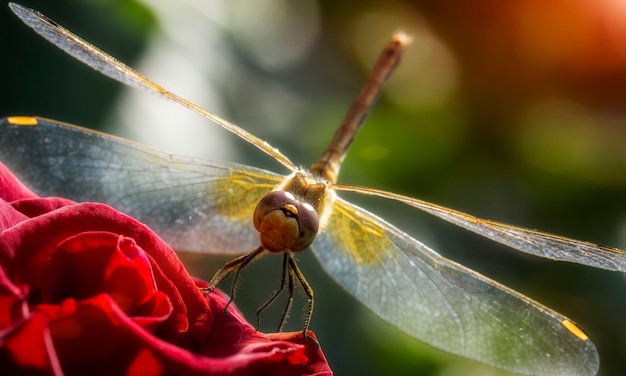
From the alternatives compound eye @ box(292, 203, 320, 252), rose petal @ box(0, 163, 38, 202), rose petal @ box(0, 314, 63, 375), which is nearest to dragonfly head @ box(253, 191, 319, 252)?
compound eye @ box(292, 203, 320, 252)

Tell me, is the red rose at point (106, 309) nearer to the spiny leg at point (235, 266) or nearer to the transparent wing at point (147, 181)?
the spiny leg at point (235, 266)

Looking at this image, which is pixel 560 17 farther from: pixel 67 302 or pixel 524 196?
pixel 67 302

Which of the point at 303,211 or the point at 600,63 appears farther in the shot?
the point at 600,63

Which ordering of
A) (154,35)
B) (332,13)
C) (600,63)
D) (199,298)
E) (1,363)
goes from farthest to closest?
1. (332,13)
2. (600,63)
3. (154,35)
4. (199,298)
5. (1,363)

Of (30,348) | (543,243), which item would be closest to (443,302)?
(543,243)

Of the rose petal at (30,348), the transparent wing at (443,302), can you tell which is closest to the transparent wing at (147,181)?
the transparent wing at (443,302)

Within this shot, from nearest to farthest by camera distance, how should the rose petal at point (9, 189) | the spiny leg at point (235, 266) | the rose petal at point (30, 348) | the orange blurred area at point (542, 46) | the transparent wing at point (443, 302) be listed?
1. the rose petal at point (30, 348)
2. the rose petal at point (9, 189)
3. the spiny leg at point (235, 266)
4. the transparent wing at point (443, 302)
5. the orange blurred area at point (542, 46)

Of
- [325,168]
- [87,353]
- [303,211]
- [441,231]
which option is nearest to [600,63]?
[441,231]
